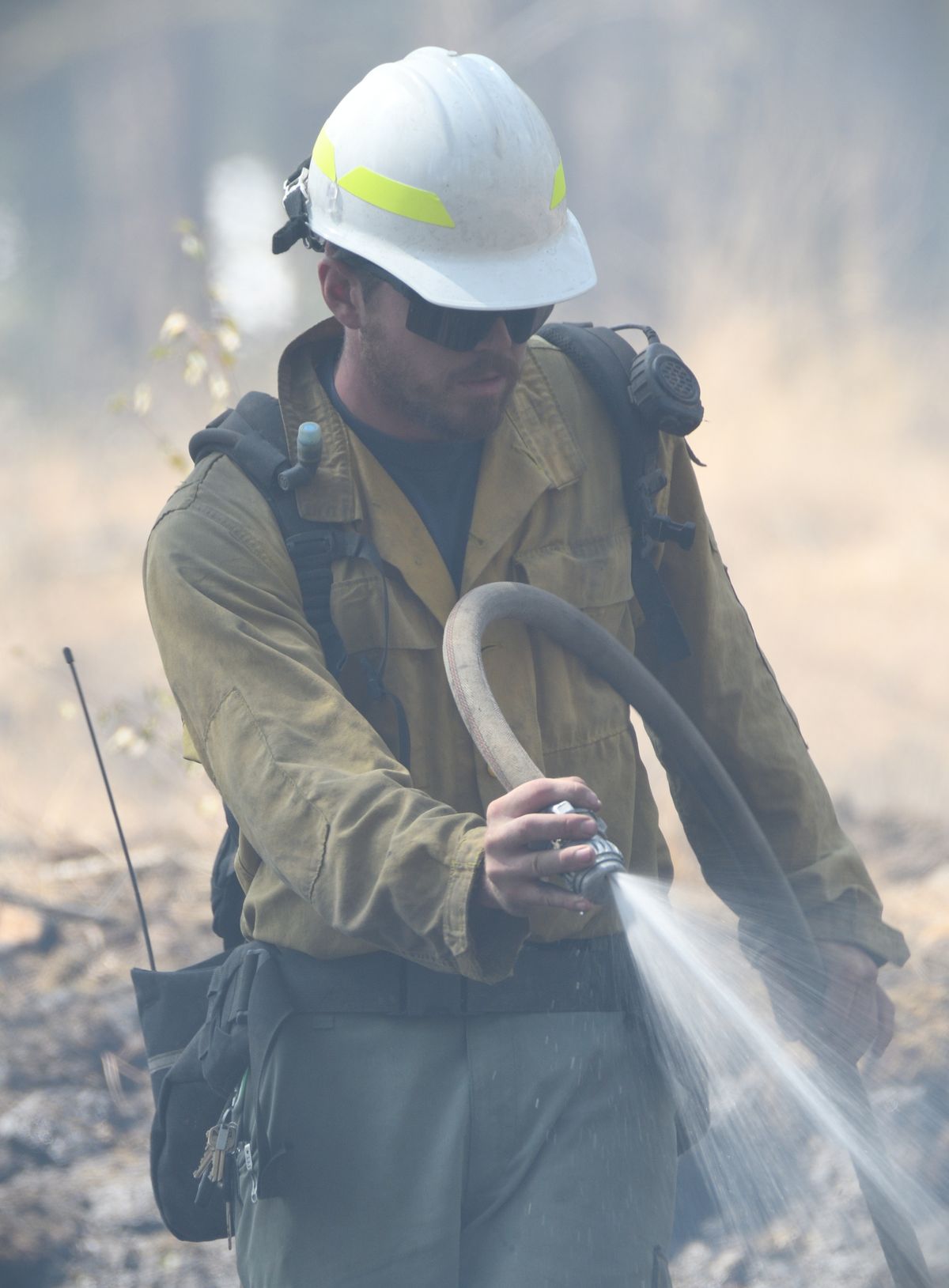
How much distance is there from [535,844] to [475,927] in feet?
0.53

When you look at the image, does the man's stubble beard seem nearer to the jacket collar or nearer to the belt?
the jacket collar

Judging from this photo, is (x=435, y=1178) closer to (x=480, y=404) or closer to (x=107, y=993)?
(x=480, y=404)

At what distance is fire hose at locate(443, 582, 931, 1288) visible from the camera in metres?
2.34

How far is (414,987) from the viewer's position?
2320mm

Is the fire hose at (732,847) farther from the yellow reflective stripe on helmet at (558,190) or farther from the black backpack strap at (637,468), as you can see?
the yellow reflective stripe on helmet at (558,190)

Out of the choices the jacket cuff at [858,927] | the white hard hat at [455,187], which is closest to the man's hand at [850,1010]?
the jacket cuff at [858,927]

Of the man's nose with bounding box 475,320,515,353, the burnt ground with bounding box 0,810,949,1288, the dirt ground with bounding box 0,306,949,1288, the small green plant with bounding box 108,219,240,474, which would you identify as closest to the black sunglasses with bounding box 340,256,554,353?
the man's nose with bounding box 475,320,515,353

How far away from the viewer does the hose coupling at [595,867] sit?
177 centimetres

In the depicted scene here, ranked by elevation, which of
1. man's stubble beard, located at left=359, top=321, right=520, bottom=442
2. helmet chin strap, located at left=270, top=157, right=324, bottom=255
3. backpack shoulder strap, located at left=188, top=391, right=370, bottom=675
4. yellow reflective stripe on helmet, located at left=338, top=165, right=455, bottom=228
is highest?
yellow reflective stripe on helmet, located at left=338, top=165, right=455, bottom=228

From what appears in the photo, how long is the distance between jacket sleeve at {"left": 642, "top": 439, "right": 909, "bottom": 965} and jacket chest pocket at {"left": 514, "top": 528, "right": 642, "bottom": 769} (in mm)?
155

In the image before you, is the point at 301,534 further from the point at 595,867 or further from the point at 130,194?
the point at 130,194

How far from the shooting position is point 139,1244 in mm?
3967

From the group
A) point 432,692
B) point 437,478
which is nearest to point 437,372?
point 437,478

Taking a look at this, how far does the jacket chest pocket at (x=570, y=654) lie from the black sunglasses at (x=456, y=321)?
34 centimetres
